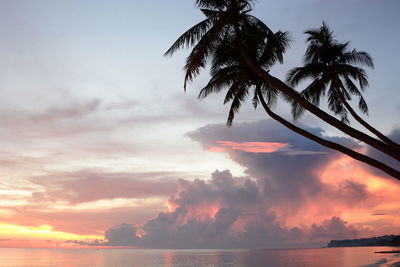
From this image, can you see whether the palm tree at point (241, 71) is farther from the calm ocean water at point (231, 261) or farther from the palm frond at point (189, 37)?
the calm ocean water at point (231, 261)

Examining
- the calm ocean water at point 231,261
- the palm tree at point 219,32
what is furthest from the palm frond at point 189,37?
the calm ocean water at point 231,261

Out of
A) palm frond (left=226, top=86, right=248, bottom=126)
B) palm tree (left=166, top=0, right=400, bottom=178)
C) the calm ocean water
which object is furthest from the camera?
the calm ocean water

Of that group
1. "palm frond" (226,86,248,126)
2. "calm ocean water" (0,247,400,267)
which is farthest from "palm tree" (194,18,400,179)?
"calm ocean water" (0,247,400,267)

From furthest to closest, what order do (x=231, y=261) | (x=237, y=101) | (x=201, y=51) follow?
(x=231, y=261) → (x=237, y=101) → (x=201, y=51)

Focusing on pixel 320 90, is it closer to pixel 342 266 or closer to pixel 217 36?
pixel 217 36

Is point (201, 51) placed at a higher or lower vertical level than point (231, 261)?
higher

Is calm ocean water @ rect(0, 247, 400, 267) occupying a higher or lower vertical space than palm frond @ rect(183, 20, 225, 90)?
lower

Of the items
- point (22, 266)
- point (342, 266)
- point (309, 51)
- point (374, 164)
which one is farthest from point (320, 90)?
point (22, 266)

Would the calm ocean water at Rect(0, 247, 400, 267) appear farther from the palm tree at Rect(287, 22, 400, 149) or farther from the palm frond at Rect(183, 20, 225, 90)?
the palm frond at Rect(183, 20, 225, 90)

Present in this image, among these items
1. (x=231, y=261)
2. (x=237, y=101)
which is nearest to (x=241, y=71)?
(x=237, y=101)

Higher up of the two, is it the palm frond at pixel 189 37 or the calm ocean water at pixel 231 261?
the palm frond at pixel 189 37

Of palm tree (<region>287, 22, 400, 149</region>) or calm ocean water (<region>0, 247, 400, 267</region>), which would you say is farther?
calm ocean water (<region>0, 247, 400, 267</region>)

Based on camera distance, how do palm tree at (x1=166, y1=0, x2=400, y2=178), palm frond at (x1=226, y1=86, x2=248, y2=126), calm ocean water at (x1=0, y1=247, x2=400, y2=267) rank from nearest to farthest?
palm tree at (x1=166, y1=0, x2=400, y2=178) → palm frond at (x1=226, y1=86, x2=248, y2=126) → calm ocean water at (x1=0, y1=247, x2=400, y2=267)

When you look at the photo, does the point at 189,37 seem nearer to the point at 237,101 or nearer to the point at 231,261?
the point at 237,101
